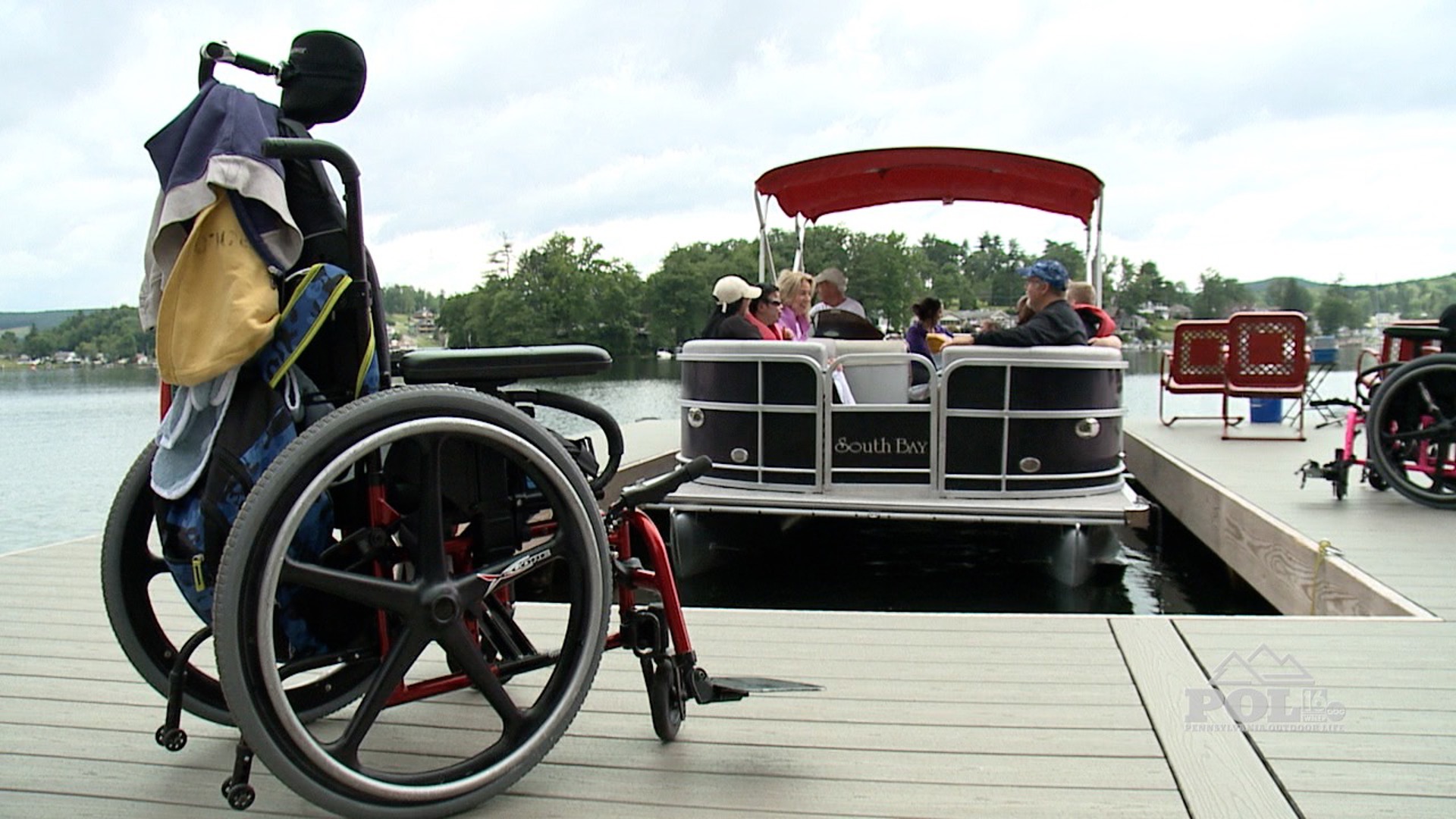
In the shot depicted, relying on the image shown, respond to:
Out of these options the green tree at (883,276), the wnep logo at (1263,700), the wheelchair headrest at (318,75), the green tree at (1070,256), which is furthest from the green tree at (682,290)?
the wheelchair headrest at (318,75)

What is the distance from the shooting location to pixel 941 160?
757cm

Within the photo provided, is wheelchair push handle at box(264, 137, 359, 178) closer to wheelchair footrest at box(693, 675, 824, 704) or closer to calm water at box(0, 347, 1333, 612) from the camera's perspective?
wheelchair footrest at box(693, 675, 824, 704)

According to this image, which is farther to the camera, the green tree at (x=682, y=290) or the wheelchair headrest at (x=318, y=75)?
the green tree at (x=682, y=290)

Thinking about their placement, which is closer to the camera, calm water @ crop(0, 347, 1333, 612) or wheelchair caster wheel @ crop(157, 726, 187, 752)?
wheelchair caster wheel @ crop(157, 726, 187, 752)

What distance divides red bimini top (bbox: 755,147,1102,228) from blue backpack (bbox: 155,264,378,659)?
5982 millimetres

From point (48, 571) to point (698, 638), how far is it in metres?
2.87

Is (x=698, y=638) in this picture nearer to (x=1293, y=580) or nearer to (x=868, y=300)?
(x=1293, y=580)

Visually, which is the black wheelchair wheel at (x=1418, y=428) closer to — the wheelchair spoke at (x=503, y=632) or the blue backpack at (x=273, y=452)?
the wheelchair spoke at (x=503, y=632)

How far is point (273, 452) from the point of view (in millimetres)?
1903

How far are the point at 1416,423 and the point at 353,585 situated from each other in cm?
546

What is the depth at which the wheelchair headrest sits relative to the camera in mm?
2041

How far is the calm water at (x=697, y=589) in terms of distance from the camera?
19.7ft

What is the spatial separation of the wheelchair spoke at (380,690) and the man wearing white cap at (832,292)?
7167 millimetres

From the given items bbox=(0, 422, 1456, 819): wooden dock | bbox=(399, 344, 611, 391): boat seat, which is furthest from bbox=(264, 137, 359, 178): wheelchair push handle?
bbox=(0, 422, 1456, 819): wooden dock
